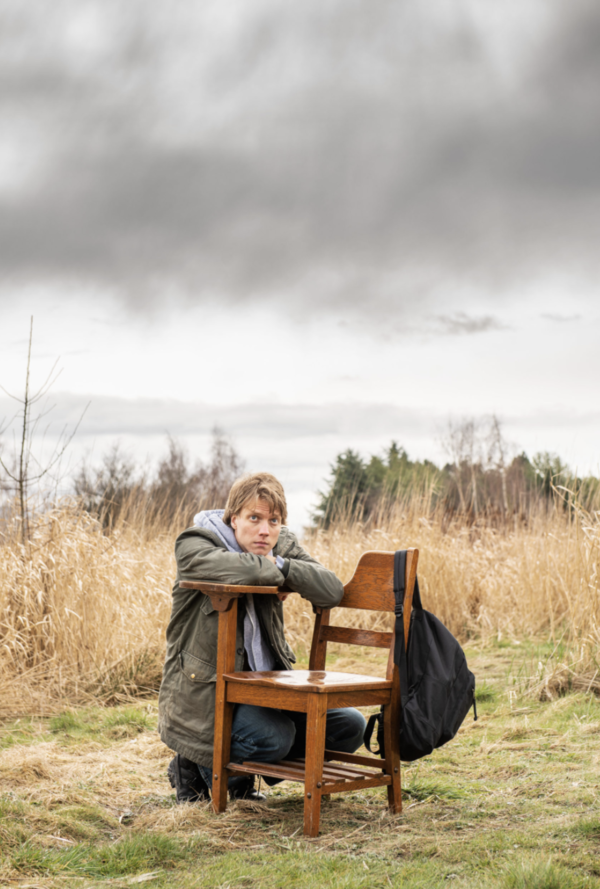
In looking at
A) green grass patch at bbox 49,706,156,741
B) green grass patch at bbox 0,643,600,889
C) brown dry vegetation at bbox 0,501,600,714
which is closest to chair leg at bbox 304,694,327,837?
green grass patch at bbox 0,643,600,889

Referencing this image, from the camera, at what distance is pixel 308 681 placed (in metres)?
3.28

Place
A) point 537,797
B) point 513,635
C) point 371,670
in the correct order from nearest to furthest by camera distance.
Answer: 1. point 537,797
2. point 371,670
3. point 513,635

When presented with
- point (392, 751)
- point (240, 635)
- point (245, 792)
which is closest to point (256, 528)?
point (240, 635)

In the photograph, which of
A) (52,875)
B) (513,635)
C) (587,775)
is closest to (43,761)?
(52,875)

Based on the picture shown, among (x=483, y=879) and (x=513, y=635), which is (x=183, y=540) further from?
(x=513, y=635)

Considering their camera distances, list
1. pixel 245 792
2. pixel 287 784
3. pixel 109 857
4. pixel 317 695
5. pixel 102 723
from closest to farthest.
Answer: pixel 109 857, pixel 317 695, pixel 245 792, pixel 287 784, pixel 102 723

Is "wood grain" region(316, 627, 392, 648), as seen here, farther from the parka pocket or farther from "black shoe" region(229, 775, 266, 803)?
"black shoe" region(229, 775, 266, 803)

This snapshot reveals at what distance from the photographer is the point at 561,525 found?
8.80m

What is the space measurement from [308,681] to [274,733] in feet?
1.26

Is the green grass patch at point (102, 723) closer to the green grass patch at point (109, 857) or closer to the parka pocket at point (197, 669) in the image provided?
the parka pocket at point (197, 669)

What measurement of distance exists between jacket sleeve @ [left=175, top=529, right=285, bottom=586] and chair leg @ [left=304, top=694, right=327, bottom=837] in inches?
19.9

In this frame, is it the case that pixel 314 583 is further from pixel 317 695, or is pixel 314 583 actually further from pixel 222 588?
pixel 317 695

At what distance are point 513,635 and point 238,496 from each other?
5.34 m

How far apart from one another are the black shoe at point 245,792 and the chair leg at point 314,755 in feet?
1.93
